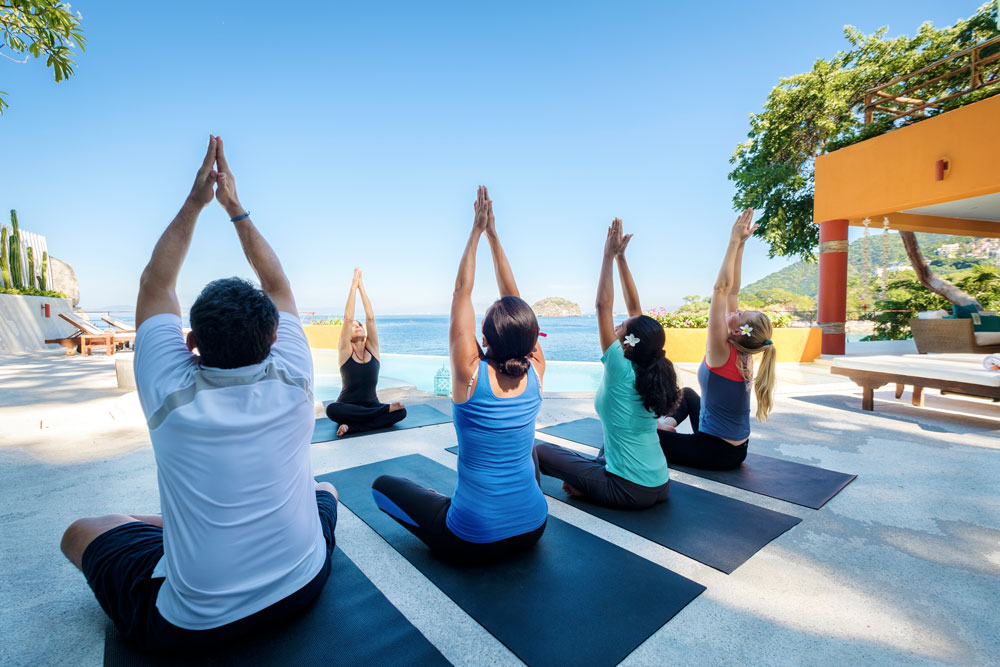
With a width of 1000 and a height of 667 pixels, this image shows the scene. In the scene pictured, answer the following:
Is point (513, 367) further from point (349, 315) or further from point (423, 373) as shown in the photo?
point (423, 373)

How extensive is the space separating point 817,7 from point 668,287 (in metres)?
56.4

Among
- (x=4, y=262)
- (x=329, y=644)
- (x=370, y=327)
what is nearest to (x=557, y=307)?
(x=4, y=262)

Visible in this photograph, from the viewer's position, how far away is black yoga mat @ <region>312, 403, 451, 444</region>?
11.7 feet

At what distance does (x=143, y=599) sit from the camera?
1.18m

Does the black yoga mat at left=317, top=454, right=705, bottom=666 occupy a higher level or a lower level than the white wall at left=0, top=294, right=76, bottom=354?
lower

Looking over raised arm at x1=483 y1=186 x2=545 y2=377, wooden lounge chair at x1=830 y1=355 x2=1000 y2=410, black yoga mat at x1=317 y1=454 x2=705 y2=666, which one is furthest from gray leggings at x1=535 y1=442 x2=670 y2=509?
wooden lounge chair at x1=830 y1=355 x2=1000 y2=410

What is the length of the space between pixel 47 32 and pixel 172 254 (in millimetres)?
2959

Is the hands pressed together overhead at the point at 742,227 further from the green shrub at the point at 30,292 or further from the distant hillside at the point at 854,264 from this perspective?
the distant hillside at the point at 854,264

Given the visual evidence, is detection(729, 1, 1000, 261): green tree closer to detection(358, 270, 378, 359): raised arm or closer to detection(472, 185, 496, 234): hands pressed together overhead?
detection(358, 270, 378, 359): raised arm

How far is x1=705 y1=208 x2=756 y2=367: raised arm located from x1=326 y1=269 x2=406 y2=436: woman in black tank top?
245 centimetres

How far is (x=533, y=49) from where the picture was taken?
19328mm

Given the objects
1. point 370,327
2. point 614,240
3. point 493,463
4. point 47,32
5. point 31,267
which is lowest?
point 493,463

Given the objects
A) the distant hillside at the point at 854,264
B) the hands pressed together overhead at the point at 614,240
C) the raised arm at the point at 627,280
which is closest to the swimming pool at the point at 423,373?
the raised arm at the point at 627,280

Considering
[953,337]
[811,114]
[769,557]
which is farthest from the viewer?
[811,114]
